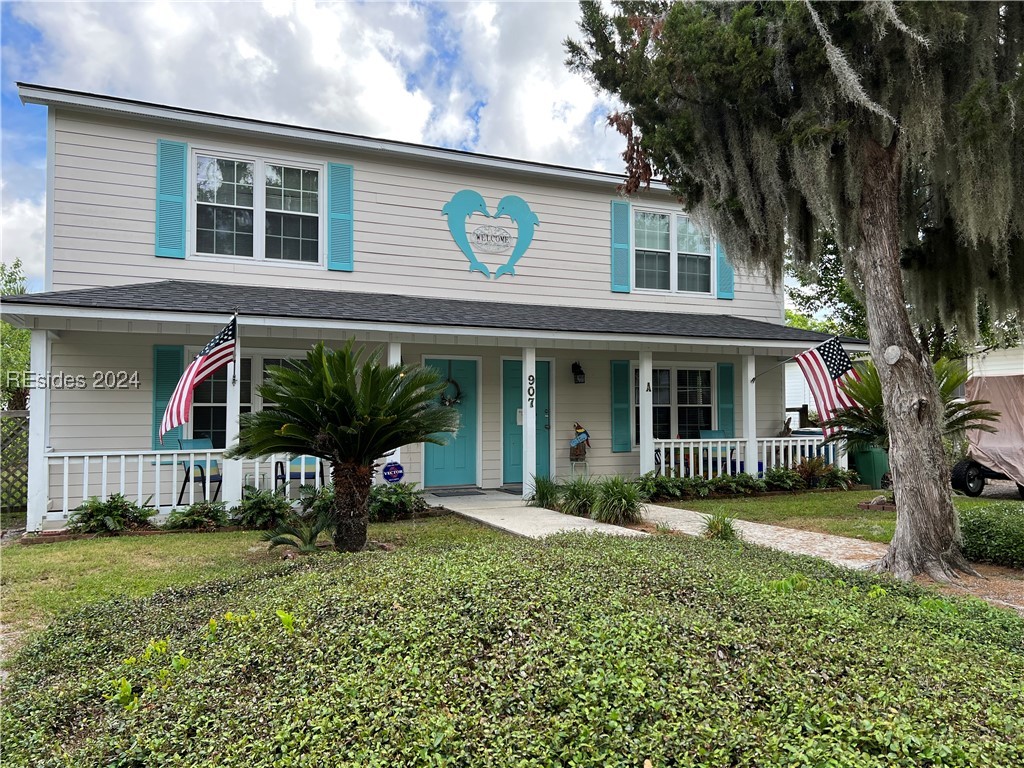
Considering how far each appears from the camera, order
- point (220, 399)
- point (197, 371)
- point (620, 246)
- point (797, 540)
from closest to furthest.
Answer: point (797, 540), point (197, 371), point (220, 399), point (620, 246)

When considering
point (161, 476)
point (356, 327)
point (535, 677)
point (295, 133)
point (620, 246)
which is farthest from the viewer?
point (620, 246)

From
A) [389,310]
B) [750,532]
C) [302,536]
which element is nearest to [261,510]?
[302,536]

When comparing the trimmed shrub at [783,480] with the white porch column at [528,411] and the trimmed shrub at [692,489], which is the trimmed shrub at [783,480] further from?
the white porch column at [528,411]

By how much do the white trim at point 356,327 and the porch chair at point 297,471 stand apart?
1.88 metres

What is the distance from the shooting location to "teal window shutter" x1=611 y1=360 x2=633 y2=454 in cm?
1147

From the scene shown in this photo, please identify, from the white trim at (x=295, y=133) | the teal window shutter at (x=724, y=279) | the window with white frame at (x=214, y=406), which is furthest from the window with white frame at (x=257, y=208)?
the teal window shutter at (x=724, y=279)

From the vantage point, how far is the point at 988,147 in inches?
199

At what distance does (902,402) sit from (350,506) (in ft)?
16.0

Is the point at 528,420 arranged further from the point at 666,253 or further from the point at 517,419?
the point at 666,253

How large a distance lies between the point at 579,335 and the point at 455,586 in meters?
6.48

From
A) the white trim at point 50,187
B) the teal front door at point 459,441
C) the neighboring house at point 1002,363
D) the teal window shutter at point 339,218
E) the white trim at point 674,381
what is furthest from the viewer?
the neighboring house at point 1002,363

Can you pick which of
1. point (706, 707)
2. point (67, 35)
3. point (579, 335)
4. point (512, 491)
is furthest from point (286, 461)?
point (706, 707)

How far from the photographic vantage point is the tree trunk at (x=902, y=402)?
5180 mm

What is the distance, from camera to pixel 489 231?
10.9 meters
